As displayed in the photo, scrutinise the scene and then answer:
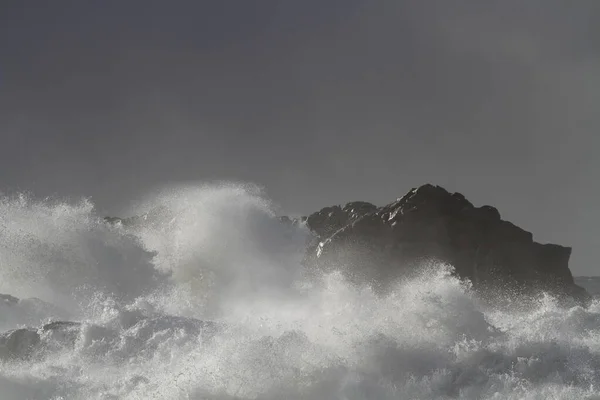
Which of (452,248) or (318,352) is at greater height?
(452,248)

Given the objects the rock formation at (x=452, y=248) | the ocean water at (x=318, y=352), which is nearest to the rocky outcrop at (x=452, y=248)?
the rock formation at (x=452, y=248)

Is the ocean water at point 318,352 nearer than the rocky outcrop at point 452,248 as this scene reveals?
Yes

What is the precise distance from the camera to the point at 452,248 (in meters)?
30.0

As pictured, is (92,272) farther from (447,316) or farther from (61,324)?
(447,316)

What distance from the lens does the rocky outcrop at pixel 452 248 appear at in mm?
29688

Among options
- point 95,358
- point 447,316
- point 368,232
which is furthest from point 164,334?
point 368,232

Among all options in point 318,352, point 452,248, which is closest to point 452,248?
point 452,248

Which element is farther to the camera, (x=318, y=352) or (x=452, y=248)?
(x=452, y=248)

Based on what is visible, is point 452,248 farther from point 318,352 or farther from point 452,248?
point 318,352

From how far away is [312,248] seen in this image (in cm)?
3553

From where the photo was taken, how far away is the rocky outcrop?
2969 centimetres

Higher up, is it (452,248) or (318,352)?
(452,248)

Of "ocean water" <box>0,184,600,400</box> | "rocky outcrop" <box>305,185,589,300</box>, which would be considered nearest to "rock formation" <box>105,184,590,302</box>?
"rocky outcrop" <box>305,185,589,300</box>

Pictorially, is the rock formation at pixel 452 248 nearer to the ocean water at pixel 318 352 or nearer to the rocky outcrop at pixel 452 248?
the rocky outcrop at pixel 452 248
